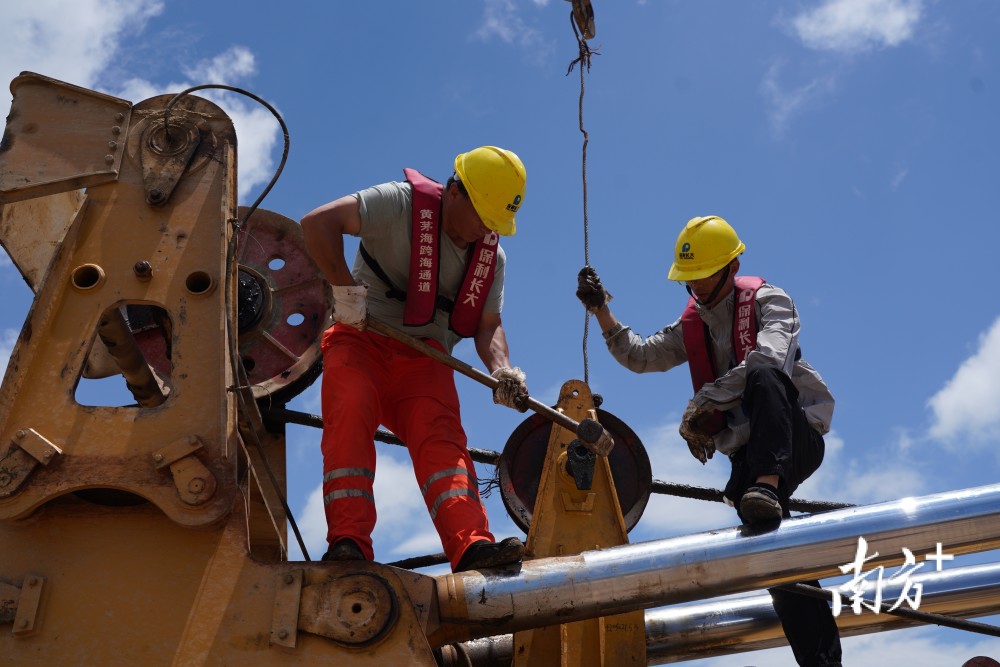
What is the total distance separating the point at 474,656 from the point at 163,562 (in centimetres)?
148

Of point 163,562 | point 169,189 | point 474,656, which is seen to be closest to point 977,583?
point 474,656

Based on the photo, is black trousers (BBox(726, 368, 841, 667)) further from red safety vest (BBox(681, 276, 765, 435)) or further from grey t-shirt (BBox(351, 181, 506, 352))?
grey t-shirt (BBox(351, 181, 506, 352))

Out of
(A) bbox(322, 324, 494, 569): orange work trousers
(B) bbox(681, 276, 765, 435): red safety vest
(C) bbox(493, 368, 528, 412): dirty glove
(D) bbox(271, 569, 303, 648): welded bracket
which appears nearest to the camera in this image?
(D) bbox(271, 569, 303, 648): welded bracket

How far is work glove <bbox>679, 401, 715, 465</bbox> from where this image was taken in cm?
485

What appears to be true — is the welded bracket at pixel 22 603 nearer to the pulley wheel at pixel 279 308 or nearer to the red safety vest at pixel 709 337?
the pulley wheel at pixel 279 308

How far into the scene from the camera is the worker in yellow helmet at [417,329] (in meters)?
4.17

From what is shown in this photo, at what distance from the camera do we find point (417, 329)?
4.78 metres

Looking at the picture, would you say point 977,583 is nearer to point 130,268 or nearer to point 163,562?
point 163,562

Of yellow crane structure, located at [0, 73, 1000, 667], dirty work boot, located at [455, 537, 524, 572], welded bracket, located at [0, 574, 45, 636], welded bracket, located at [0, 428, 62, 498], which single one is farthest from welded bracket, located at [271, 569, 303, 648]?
welded bracket, located at [0, 428, 62, 498]

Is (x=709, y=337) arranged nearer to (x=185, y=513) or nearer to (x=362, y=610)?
(x=362, y=610)

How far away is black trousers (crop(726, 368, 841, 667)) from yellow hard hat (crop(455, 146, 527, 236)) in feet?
4.12

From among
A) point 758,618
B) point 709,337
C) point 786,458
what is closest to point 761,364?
point 786,458

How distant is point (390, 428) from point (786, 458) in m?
1.62

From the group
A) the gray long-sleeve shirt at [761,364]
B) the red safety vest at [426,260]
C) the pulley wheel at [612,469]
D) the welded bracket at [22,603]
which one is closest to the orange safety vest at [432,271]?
the red safety vest at [426,260]
